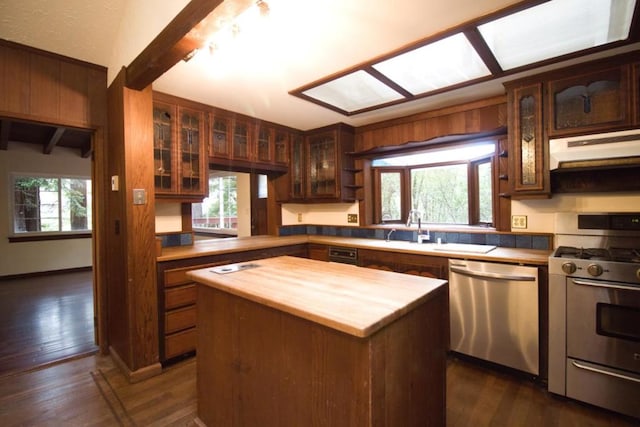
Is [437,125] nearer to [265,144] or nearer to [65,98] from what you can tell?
[265,144]

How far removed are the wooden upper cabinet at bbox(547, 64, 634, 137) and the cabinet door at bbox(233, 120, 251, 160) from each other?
9.11 ft

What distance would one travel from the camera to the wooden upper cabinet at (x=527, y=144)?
7.48 ft

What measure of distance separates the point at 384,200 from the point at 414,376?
9.40 feet

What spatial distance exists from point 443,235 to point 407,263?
2.16 feet

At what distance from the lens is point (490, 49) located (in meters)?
1.91

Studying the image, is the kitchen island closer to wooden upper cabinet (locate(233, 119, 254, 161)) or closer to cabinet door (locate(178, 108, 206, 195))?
cabinet door (locate(178, 108, 206, 195))

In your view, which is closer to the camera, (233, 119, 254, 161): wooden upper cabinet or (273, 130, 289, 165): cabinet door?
(233, 119, 254, 161): wooden upper cabinet

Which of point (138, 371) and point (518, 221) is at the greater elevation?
point (518, 221)

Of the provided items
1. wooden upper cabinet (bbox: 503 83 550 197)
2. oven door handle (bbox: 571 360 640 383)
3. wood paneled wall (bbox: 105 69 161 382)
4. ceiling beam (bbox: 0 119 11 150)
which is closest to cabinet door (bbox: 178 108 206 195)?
wood paneled wall (bbox: 105 69 161 382)

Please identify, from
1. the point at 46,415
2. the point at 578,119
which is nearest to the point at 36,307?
the point at 46,415

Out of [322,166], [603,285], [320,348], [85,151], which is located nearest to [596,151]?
[603,285]

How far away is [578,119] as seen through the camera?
2.16 meters

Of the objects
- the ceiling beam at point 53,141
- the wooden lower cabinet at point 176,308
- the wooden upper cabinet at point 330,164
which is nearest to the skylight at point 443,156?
the wooden upper cabinet at point 330,164

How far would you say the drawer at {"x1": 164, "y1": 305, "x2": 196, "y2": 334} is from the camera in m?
2.36
